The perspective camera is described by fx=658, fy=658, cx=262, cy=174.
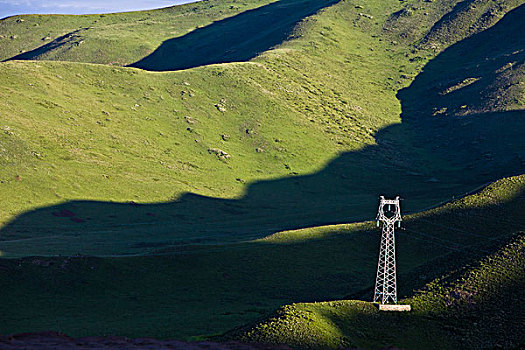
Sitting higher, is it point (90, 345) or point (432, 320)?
point (432, 320)

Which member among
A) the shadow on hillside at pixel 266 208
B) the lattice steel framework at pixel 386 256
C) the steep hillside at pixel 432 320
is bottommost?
the steep hillside at pixel 432 320

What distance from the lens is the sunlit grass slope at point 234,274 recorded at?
71.2 meters

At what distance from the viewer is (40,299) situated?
8044cm

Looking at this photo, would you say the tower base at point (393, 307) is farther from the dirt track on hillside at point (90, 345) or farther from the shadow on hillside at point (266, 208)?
the shadow on hillside at point (266, 208)

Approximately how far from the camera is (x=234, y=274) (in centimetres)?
8931

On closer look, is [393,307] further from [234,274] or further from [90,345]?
[234,274]

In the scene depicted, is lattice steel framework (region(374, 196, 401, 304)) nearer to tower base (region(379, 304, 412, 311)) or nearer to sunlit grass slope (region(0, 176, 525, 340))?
tower base (region(379, 304, 412, 311))

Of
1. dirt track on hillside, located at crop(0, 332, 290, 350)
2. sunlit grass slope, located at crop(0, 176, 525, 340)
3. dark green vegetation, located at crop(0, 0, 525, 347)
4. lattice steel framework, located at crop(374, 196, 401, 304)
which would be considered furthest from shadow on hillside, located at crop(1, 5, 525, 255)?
dirt track on hillside, located at crop(0, 332, 290, 350)

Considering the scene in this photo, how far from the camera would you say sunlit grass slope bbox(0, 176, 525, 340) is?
7119 cm

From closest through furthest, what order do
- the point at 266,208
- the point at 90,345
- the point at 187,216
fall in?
the point at 90,345 → the point at 187,216 → the point at 266,208

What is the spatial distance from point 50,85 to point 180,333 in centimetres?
14853

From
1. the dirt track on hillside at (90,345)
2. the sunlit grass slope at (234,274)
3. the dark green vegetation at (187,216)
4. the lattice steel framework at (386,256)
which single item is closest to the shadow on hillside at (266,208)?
the dark green vegetation at (187,216)

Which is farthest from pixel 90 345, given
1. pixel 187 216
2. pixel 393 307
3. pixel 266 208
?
pixel 266 208

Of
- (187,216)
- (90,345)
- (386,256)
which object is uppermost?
(187,216)
